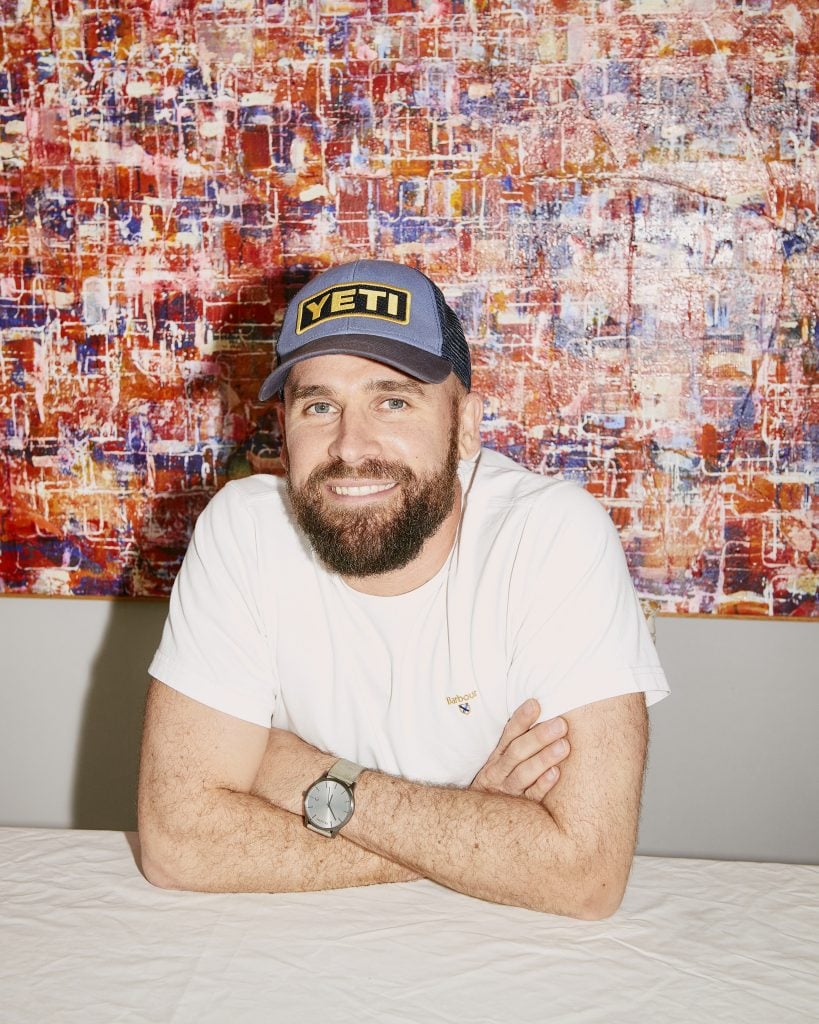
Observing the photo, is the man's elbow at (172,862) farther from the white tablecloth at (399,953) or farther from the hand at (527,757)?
the hand at (527,757)

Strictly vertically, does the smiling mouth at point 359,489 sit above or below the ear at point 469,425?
below

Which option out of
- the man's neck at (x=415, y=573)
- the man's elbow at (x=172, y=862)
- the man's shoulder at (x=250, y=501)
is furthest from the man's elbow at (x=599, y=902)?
the man's shoulder at (x=250, y=501)

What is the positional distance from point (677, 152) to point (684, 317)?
39cm

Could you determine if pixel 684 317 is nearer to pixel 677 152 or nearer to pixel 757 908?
pixel 677 152

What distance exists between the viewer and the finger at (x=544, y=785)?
128 centimetres

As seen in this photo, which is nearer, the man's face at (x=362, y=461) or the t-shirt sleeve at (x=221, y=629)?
the t-shirt sleeve at (x=221, y=629)

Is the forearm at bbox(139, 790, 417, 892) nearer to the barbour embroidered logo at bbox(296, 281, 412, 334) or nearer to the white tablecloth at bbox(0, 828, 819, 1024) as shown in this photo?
the white tablecloth at bbox(0, 828, 819, 1024)

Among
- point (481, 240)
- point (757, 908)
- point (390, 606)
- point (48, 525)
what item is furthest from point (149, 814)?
point (481, 240)

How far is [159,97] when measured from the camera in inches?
92.8

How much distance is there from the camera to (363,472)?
1.53 meters

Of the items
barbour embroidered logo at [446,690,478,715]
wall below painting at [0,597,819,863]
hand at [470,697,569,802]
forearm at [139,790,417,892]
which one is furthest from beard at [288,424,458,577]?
wall below painting at [0,597,819,863]

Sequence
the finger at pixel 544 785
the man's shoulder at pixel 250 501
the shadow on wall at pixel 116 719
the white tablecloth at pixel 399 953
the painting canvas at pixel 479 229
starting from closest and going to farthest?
the white tablecloth at pixel 399 953 < the finger at pixel 544 785 < the man's shoulder at pixel 250 501 < the painting canvas at pixel 479 229 < the shadow on wall at pixel 116 719

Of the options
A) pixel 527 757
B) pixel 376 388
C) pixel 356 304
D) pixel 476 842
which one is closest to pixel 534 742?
pixel 527 757

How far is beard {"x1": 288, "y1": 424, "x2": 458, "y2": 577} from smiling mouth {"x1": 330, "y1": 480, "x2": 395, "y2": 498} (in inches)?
0.5
